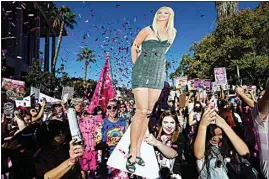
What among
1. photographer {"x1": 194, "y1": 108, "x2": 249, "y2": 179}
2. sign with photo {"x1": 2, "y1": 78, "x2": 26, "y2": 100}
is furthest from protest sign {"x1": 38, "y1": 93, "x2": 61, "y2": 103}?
photographer {"x1": 194, "y1": 108, "x2": 249, "y2": 179}

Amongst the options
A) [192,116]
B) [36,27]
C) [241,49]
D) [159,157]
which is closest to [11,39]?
[36,27]

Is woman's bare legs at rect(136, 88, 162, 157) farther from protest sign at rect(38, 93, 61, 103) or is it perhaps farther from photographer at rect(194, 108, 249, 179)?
protest sign at rect(38, 93, 61, 103)

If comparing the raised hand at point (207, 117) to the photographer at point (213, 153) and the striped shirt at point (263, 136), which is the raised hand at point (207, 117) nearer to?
the photographer at point (213, 153)

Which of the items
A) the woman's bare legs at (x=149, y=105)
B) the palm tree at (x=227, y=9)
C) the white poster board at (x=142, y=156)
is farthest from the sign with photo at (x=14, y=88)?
the palm tree at (x=227, y=9)

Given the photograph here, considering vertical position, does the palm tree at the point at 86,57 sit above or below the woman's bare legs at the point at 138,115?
above

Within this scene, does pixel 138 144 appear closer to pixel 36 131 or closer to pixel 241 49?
pixel 36 131

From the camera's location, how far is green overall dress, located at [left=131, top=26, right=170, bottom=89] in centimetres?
375

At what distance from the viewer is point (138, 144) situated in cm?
379

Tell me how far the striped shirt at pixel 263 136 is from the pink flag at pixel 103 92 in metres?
2.01

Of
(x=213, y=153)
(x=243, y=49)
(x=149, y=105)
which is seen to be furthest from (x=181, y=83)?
(x=243, y=49)

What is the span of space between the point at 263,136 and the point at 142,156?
1.78 meters

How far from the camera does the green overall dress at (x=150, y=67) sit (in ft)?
12.3

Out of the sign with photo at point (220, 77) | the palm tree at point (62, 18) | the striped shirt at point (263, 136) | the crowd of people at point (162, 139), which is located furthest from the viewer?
the sign with photo at point (220, 77)

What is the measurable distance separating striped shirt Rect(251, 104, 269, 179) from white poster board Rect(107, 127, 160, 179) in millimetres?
1559
